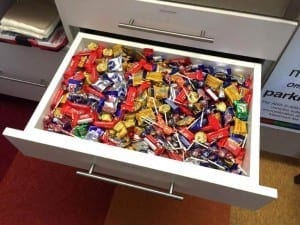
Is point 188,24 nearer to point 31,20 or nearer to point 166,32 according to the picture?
point 166,32

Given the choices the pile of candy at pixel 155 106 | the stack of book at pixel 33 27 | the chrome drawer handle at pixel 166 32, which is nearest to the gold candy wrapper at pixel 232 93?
the pile of candy at pixel 155 106

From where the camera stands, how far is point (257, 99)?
0.62 metres

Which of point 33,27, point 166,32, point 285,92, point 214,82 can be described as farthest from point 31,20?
point 285,92

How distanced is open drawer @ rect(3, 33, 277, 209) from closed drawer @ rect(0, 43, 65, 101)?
30 cm

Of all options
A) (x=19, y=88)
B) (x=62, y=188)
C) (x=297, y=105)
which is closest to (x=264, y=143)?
(x=297, y=105)

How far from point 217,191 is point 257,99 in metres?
0.20

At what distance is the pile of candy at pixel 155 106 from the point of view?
615mm

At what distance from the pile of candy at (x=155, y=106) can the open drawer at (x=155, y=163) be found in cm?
3

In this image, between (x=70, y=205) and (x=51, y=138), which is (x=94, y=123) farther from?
(x=70, y=205)

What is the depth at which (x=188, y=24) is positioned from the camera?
2.15 ft

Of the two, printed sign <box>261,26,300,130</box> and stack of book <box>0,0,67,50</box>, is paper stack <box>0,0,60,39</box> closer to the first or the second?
stack of book <box>0,0,67,50</box>

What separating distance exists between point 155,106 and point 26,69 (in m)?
0.52

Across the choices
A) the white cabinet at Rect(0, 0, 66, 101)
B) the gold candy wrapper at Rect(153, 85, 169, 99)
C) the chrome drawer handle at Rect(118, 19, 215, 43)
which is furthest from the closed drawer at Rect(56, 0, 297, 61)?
the white cabinet at Rect(0, 0, 66, 101)

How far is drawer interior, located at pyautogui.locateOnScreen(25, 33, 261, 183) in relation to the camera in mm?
525
